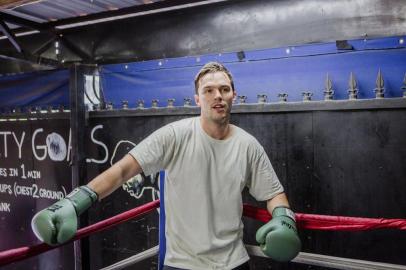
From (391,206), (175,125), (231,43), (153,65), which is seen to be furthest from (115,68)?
(391,206)

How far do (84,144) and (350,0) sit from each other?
3.51 m

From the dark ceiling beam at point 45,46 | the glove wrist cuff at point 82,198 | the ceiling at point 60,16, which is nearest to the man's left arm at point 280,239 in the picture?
the glove wrist cuff at point 82,198

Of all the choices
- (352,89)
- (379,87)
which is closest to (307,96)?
(352,89)

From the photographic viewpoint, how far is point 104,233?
4758 millimetres

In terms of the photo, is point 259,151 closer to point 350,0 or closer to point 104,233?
point 350,0

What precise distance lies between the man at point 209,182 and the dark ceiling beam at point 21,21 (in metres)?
3.64

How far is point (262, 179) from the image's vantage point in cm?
209

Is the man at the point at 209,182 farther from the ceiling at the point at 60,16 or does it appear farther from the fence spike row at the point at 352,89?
the ceiling at the point at 60,16

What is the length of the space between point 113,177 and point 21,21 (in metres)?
3.92

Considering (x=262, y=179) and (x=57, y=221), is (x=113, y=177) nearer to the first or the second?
(x=57, y=221)

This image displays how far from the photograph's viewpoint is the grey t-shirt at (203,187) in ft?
6.39

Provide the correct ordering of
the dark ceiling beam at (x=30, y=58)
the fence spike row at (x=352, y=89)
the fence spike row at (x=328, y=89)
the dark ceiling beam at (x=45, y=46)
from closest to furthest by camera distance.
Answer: the fence spike row at (x=352, y=89), the fence spike row at (x=328, y=89), the dark ceiling beam at (x=30, y=58), the dark ceiling beam at (x=45, y=46)

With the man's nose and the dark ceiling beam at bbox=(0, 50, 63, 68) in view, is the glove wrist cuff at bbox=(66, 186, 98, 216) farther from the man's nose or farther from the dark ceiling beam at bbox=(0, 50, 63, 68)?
the dark ceiling beam at bbox=(0, 50, 63, 68)

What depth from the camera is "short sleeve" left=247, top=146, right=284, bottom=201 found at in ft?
6.84
